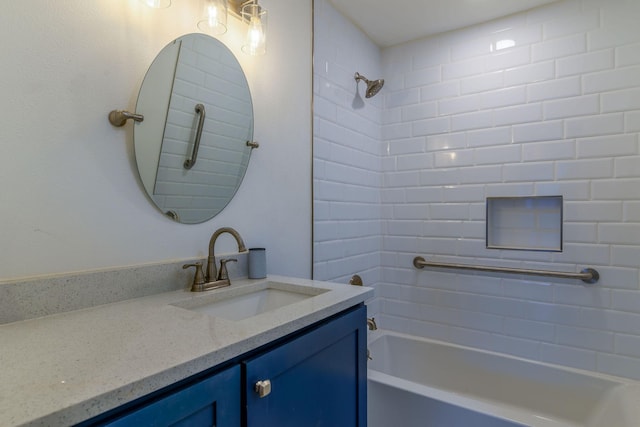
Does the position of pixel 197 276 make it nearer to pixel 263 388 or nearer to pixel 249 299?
pixel 249 299

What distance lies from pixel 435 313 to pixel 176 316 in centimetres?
177

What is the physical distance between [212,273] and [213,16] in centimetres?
92

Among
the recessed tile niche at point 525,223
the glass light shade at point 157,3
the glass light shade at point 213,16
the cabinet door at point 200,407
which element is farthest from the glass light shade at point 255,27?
the recessed tile niche at point 525,223

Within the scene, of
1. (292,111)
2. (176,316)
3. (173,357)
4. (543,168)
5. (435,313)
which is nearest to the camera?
(173,357)

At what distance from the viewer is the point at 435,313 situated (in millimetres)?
2197

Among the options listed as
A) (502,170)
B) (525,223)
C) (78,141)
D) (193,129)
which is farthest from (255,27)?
(525,223)

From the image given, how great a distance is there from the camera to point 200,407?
0.63 meters

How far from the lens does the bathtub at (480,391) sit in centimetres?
146

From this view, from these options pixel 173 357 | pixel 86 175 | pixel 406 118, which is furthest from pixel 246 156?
pixel 406 118

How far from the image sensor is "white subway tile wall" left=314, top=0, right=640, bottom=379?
67.7 inches

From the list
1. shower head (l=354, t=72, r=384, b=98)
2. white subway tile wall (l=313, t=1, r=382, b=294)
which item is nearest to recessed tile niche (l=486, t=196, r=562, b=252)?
white subway tile wall (l=313, t=1, r=382, b=294)

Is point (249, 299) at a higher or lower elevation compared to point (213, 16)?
lower

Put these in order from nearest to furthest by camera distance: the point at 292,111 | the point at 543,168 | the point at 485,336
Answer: the point at 292,111 → the point at 543,168 → the point at 485,336

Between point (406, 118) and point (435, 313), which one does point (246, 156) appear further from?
point (435, 313)
